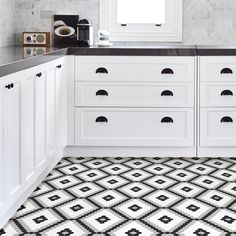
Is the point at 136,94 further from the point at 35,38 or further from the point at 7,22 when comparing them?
the point at 7,22

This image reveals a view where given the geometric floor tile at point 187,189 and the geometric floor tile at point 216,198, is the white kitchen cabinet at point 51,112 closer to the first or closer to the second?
the geometric floor tile at point 187,189

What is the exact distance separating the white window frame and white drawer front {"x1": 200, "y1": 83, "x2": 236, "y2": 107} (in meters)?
0.80

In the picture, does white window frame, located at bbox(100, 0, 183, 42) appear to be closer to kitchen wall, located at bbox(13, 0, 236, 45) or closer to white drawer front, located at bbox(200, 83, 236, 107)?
kitchen wall, located at bbox(13, 0, 236, 45)

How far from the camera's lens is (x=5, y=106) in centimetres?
256

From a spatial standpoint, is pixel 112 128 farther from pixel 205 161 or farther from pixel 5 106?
pixel 5 106

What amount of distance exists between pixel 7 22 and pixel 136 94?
128cm

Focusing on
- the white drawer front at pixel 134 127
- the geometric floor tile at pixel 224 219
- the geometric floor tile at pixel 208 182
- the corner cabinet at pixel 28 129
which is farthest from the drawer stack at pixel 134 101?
the geometric floor tile at pixel 224 219

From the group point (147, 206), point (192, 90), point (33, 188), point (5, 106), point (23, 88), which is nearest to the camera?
point (5, 106)

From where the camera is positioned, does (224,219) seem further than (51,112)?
No

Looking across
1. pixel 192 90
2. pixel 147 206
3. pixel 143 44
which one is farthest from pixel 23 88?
pixel 143 44

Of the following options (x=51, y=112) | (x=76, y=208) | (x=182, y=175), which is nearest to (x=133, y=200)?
(x=76, y=208)

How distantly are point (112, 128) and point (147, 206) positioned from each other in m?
1.22

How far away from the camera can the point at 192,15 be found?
4773mm

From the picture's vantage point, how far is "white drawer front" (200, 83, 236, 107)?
4156 millimetres
